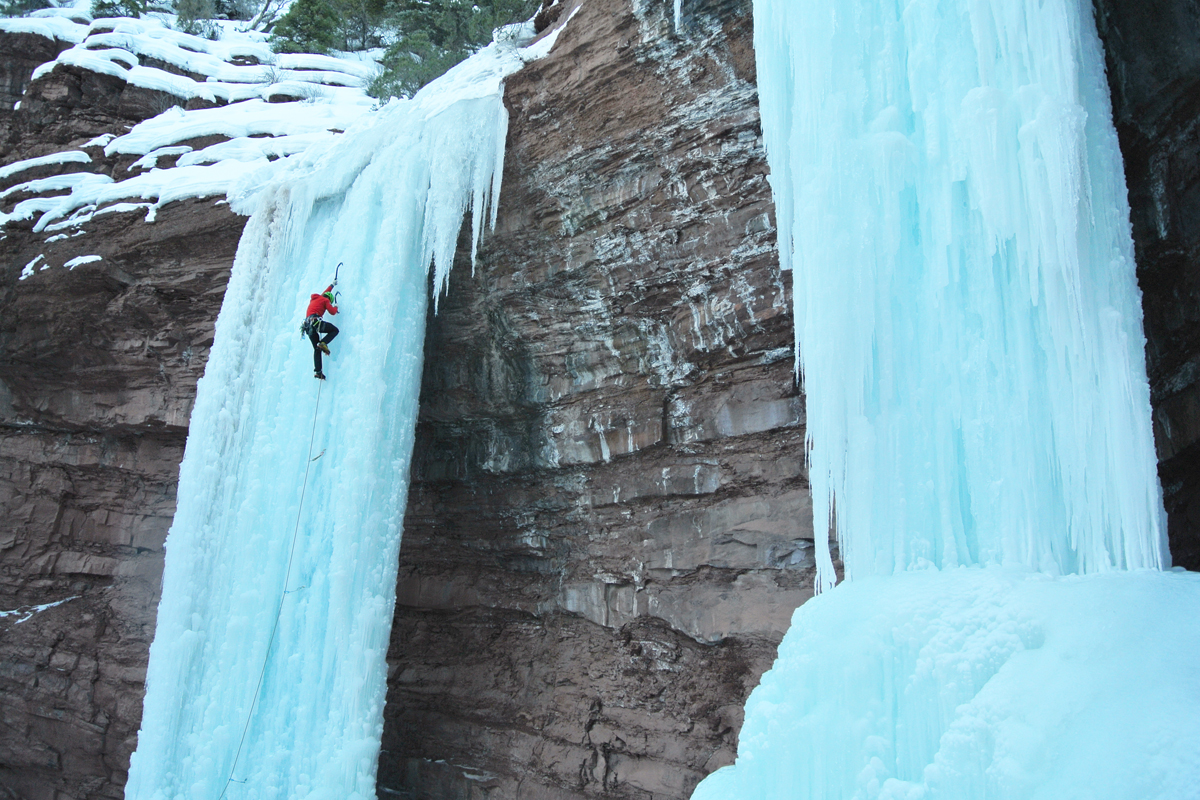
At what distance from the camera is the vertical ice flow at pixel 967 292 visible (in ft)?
13.2

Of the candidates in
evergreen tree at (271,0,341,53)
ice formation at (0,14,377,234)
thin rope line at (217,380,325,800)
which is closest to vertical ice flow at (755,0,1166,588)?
thin rope line at (217,380,325,800)

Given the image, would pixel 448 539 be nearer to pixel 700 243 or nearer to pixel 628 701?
pixel 628 701

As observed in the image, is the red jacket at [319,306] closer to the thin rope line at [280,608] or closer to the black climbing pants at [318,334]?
the black climbing pants at [318,334]

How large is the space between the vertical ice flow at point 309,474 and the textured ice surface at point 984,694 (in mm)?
3852

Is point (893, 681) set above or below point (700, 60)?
below

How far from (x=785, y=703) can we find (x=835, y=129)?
11.0ft

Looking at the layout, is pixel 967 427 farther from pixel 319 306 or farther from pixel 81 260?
pixel 81 260

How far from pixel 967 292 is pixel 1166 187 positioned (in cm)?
169

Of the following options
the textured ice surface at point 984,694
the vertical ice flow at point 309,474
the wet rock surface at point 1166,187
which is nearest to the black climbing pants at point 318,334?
the vertical ice flow at point 309,474

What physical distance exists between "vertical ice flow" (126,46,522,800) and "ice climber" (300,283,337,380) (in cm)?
16

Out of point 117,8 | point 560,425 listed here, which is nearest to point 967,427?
point 560,425

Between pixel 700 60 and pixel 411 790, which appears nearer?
→ pixel 700 60

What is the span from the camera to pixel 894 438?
464 cm

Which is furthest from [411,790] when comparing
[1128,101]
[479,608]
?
[1128,101]
